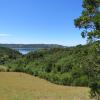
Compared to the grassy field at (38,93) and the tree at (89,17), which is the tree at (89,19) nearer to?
the tree at (89,17)

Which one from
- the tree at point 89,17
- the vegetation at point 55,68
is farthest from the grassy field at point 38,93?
the tree at point 89,17

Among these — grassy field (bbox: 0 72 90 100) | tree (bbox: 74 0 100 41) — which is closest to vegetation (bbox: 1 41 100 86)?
grassy field (bbox: 0 72 90 100)

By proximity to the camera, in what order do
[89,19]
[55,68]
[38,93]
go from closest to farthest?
[89,19] → [38,93] → [55,68]

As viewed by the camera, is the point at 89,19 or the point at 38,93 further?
the point at 38,93

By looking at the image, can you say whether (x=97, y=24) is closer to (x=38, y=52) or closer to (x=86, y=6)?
(x=86, y=6)

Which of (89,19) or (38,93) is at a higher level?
(89,19)

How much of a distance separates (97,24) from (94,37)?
0.69 metres

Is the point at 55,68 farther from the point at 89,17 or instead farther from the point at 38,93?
the point at 89,17

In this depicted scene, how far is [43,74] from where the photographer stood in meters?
64.1

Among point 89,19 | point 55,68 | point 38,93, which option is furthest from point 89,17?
point 55,68

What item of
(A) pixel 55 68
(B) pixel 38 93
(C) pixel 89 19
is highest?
(C) pixel 89 19

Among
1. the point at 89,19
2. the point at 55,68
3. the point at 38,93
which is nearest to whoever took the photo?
the point at 89,19

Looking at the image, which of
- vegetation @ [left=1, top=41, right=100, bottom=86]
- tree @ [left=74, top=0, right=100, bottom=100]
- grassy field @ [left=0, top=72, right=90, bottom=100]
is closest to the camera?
tree @ [left=74, top=0, right=100, bottom=100]

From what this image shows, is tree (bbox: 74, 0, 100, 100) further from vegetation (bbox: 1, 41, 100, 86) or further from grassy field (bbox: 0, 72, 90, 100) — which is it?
vegetation (bbox: 1, 41, 100, 86)
